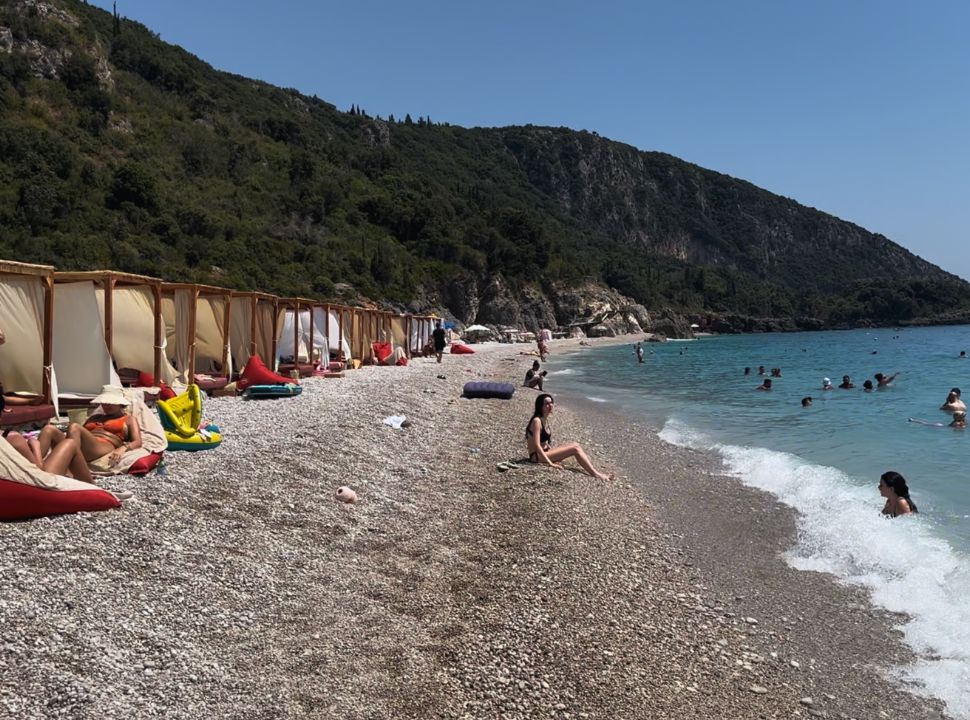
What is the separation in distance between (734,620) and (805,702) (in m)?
1.05

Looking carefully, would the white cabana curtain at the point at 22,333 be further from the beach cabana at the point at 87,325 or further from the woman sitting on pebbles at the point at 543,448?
the woman sitting on pebbles at the point at 543,448

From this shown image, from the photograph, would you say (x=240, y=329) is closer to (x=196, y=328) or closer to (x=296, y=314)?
(x=196, y=328)

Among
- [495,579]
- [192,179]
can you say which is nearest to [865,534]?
[495,579]

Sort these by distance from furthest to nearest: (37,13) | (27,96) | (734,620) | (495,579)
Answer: (37,13) → (27,96) → (495,579) → (734,620)

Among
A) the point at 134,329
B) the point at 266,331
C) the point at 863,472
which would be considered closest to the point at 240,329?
the point at 266,331

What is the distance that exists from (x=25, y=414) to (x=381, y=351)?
18.1m

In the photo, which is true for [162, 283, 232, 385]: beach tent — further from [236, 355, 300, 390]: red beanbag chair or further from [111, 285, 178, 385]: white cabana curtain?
[111, 285, 178, 385]: white cabana curtain

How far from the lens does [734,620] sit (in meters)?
5.10

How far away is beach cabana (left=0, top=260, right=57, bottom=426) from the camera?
8.51m

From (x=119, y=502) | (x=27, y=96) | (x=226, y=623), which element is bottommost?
(x=226, y=623)

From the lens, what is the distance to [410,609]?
4934 millimetres

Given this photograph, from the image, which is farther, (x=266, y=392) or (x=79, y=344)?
(x=266, y=392)

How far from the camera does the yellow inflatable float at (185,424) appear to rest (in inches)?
306

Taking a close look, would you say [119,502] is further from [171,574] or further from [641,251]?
[641,251]
